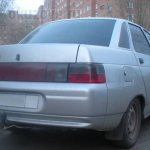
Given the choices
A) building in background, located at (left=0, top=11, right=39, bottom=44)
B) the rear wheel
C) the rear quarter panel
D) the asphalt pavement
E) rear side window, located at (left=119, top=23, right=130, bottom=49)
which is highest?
rear side window, located at (left=119, top=23, right=130, bottom=49)

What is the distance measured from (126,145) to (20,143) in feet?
4.43

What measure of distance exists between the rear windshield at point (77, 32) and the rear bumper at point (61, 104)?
39.1 inches

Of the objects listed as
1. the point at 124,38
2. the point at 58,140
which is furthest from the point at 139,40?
the point at 58,140

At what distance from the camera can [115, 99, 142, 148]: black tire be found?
4934mm

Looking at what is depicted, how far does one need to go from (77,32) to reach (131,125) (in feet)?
4.51

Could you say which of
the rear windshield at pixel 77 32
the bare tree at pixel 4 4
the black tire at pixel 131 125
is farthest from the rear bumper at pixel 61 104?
the bare tree at pixel 4 4

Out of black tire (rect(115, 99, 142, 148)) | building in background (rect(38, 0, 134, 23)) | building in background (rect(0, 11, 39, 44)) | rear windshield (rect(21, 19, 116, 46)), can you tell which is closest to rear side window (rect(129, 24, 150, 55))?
rear windshield (rect(21, 19, 116, 46))

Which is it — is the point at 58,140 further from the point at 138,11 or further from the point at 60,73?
the point at 138,11

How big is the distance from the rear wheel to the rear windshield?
877 mm

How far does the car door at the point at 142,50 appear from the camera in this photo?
560 cm

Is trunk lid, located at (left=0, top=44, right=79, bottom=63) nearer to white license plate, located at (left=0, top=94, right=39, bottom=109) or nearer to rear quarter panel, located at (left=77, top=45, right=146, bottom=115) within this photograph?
rear quarter panel, located at (left=77, top=45, right=146, bottom=115)

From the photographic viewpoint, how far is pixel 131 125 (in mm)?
5273

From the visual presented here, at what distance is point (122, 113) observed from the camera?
4.80 m

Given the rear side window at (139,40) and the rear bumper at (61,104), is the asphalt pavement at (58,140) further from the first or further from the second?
the rear side window at (139,40)
